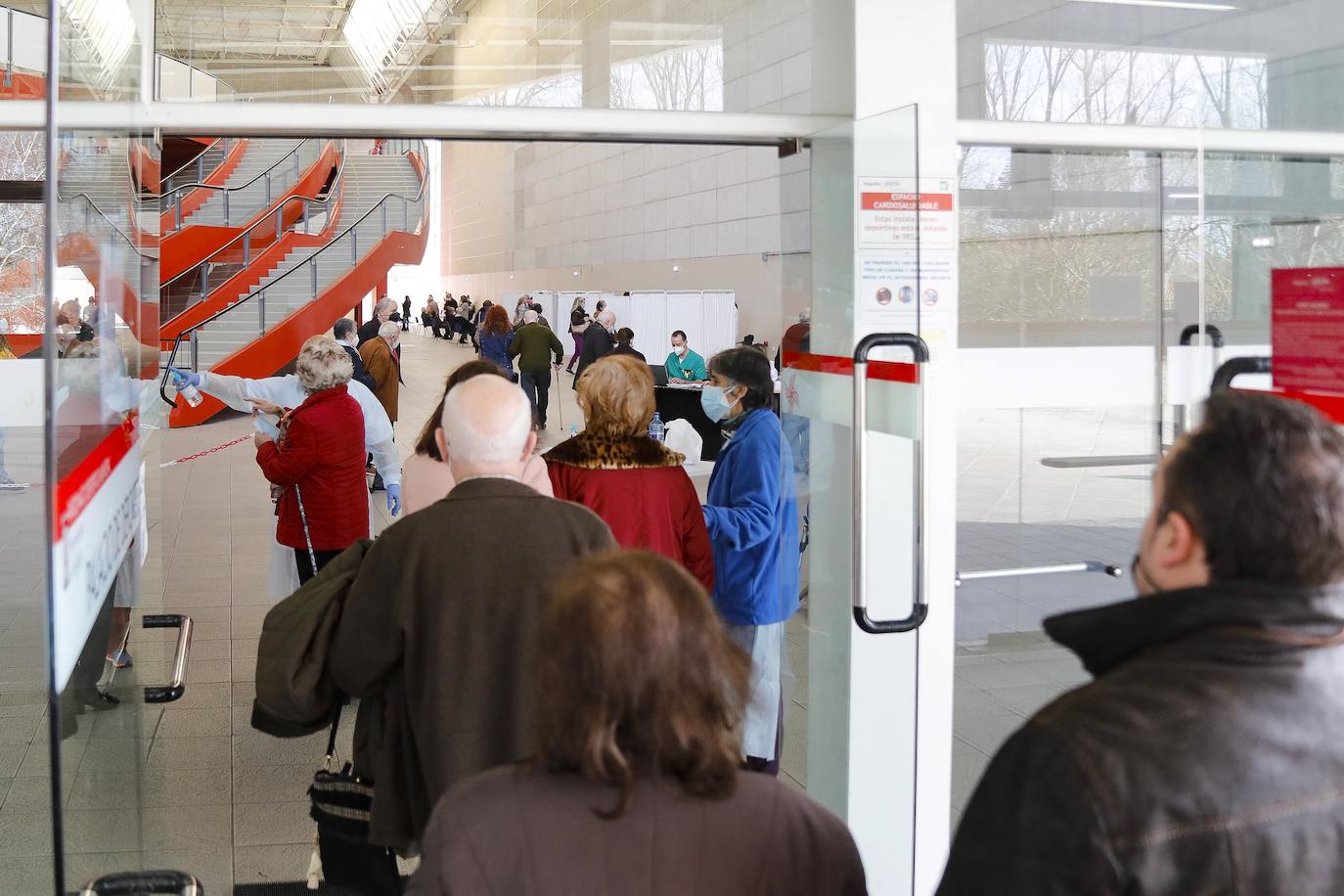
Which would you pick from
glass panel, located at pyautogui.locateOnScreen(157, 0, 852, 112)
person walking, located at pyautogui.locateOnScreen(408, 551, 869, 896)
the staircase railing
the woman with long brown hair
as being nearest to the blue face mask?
glass panel, located at pyautogui.locateOnScreen(157, 0, 852, 112)

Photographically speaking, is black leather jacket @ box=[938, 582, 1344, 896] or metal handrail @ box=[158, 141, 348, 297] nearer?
black leather jacket @ box=[938, 582, 1344, 896]

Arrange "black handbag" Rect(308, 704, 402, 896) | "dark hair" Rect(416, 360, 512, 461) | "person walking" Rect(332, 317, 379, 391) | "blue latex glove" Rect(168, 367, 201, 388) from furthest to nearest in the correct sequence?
"person walking" Rect(332, 317, 379, 391) → "blue latex glove" Rect(168, 367, 201, 388) → "dark hair" Rect(416, 360, 512, 461) → "black handbag" Rect(308, 704, 402, 896)

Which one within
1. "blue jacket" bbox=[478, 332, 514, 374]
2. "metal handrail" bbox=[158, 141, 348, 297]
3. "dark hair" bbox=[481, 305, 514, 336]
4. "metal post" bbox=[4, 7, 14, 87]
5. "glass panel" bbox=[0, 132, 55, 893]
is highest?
"metal handrail" bbox=[158, 141, 348, 297]

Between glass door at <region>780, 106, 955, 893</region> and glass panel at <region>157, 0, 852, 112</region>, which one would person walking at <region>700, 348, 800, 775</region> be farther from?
glass panel at <region>157, 0, 852, 112</region>

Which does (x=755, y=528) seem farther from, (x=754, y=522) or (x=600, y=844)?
(x=600, y=844)

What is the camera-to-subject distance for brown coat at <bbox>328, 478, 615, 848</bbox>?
7.48 feet

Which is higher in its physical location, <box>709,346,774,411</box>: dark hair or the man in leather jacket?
<box>709,346,774,411</box>: dark hair

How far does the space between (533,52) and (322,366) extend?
1.91 meters

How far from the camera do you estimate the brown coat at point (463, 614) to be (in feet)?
7.48

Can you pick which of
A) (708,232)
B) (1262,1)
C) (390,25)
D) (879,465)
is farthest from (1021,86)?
(708,232)

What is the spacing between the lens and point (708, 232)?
64.1 ft

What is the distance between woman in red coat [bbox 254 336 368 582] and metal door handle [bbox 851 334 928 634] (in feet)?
8.37

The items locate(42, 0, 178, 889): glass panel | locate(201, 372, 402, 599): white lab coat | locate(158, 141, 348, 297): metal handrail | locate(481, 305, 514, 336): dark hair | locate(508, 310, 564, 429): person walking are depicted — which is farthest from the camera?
locate(158, 141, 348, 297): metal handrail

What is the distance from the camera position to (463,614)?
7.46ft
